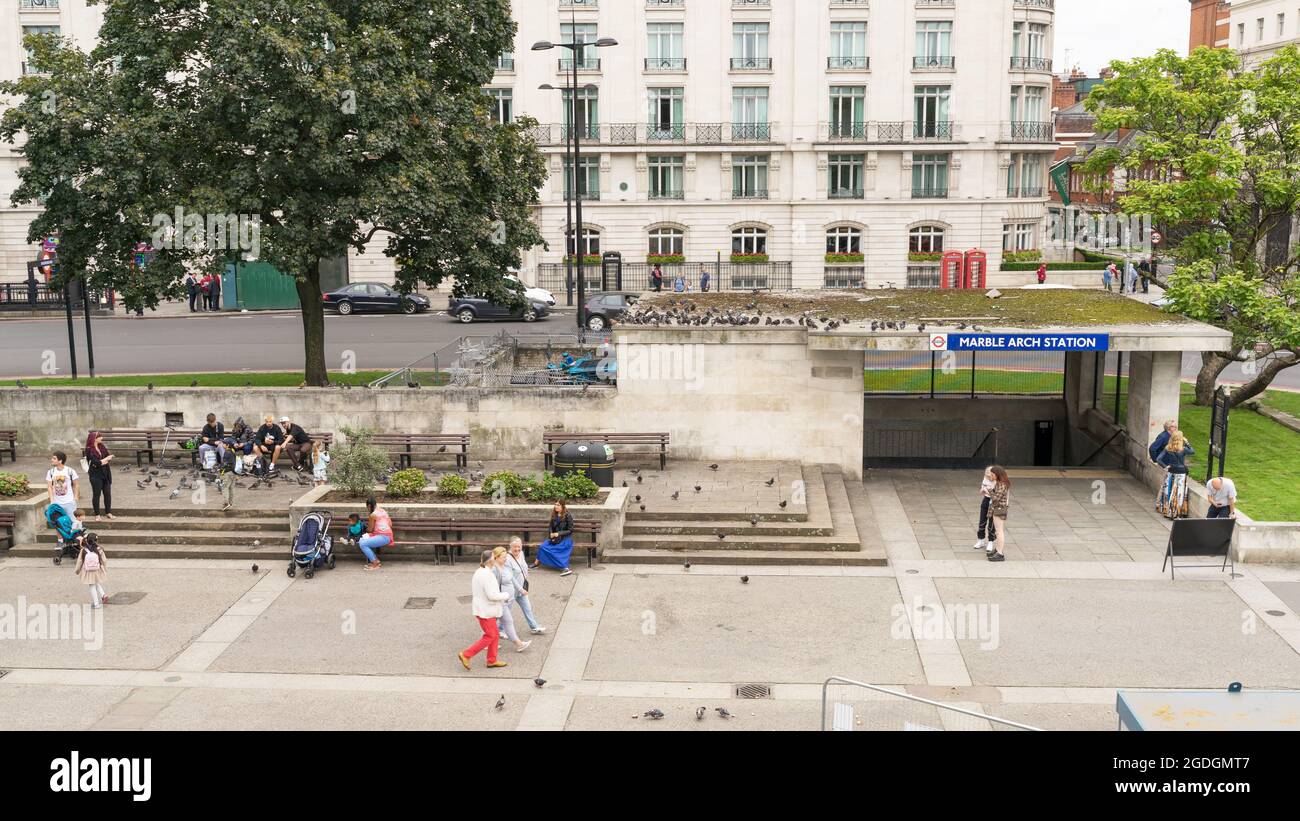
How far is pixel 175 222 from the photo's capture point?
23.8m

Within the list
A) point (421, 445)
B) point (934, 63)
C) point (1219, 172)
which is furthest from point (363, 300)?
point (1219, 172)

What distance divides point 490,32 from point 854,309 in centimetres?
995

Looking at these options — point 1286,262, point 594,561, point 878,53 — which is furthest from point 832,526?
point 878,53

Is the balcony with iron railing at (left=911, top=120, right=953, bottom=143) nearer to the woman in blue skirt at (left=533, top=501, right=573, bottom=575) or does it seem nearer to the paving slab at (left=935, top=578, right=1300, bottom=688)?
the paving slab at (left=935, top=578, right=1300, bottom=688)

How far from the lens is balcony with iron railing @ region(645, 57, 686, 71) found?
55906mm

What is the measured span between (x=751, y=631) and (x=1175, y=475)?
29.5 ft

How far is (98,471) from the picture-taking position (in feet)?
65.8

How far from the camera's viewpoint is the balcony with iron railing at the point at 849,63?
2202 inches

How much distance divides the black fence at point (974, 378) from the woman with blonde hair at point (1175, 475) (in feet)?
27.9

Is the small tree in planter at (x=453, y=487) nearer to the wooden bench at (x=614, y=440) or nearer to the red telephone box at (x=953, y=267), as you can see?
the wooden bench at (x=614, y=440)

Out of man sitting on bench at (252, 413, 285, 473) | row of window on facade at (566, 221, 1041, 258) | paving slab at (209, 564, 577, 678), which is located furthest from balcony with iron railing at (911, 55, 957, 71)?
paving slab at (209, 564, 577, 678)

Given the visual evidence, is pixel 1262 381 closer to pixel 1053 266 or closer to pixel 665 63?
pixel 1053 266

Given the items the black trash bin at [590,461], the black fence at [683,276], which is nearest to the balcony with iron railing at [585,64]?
the black fence at [683,276]

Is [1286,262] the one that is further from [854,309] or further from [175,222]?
[175,222]
